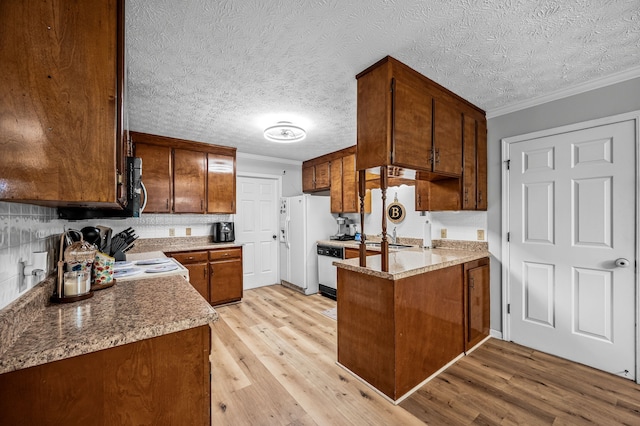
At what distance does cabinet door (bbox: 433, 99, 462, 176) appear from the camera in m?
2.26

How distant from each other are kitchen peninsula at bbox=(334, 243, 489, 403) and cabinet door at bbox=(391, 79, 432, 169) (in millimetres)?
798

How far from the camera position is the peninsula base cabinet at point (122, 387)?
2.65 feet

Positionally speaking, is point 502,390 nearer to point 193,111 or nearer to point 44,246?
point 44,246

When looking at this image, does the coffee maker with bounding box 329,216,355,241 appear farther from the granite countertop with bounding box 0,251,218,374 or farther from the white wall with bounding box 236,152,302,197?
the granite countertop with bounding box 0,251,218,374

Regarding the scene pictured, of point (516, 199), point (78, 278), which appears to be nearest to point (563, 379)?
point (516, 199)

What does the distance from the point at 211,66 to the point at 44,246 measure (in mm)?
1482

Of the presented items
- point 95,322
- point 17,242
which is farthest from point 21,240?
point 95,322

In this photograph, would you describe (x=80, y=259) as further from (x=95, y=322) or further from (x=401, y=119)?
(x=401, y=119)

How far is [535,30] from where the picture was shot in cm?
160

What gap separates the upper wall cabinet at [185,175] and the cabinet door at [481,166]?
3239 mm

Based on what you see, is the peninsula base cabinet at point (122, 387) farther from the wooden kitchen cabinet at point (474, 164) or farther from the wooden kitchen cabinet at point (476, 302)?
the wooden kitchen cabinet at point (474, 164)

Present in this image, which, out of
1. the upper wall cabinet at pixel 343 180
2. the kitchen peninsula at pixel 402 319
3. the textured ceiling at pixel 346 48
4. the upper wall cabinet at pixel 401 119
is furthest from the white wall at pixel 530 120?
the upper wall cabinet at pixel 343 180

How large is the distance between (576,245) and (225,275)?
389cm

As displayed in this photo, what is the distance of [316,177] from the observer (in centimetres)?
488
